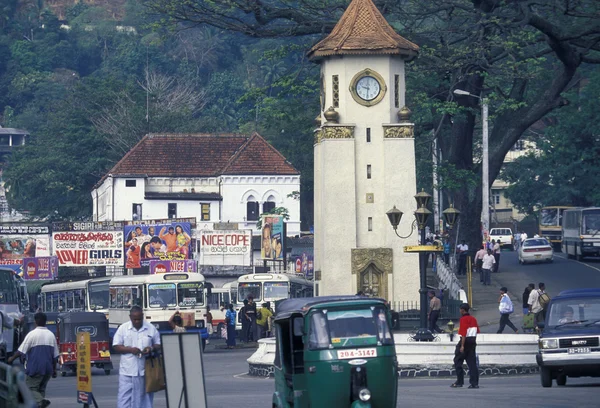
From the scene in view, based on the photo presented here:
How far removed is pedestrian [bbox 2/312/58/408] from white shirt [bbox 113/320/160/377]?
3732 mm

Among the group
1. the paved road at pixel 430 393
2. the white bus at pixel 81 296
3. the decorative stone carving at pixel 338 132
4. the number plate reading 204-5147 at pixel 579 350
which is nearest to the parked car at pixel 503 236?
the white bus at pixel 81 296

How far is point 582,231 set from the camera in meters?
63.6

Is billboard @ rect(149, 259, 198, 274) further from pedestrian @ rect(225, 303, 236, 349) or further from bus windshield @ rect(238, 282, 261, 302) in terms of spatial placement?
pedestrian @ rect(225, 303, 236, 349)

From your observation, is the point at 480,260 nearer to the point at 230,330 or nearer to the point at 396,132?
the point at 396,132

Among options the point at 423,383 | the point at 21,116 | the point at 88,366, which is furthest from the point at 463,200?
the point at 21,116

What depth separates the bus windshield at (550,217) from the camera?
89338 mm

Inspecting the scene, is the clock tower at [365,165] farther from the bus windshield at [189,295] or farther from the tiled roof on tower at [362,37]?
the bus windshield at [189,295]

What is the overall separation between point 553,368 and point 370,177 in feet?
81.4

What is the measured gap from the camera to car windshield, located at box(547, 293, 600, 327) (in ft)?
78.3

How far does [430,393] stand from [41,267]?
4546cm

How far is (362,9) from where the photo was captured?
162 ft

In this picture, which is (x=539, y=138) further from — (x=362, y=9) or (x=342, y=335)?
(x=342, y=335)

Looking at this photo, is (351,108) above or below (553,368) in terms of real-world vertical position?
above

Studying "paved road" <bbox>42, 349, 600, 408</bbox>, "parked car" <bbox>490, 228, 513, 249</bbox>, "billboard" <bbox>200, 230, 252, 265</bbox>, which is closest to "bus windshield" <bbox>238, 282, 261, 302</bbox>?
"billboard" <bbox>200, 230, 252, 265</bbox>
